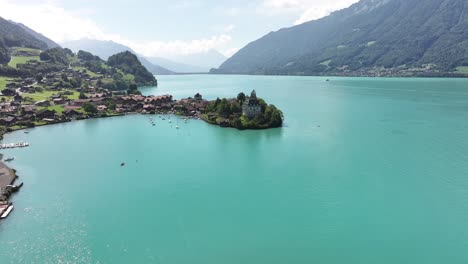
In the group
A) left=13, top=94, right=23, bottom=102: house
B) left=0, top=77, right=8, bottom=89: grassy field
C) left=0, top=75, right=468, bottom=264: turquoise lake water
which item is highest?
left=0, top=77, right=8, bottom=89: grassy field

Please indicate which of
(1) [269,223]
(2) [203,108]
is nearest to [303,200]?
(1) [269,223]

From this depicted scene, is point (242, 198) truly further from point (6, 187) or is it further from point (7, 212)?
point (6, 187)

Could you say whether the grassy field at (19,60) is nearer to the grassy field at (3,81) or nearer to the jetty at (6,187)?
the grassy field at (3,81)

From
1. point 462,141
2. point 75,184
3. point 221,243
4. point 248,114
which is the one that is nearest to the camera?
point 221,243

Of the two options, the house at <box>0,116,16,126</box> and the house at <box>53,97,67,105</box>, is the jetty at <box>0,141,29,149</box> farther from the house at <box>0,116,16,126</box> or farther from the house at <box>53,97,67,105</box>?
the house at <box>53,97,67,105</box>

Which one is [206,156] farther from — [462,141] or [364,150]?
[462,141]

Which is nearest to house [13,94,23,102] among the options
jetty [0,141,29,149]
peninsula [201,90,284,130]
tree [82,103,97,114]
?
tree [82,103,97,114]
